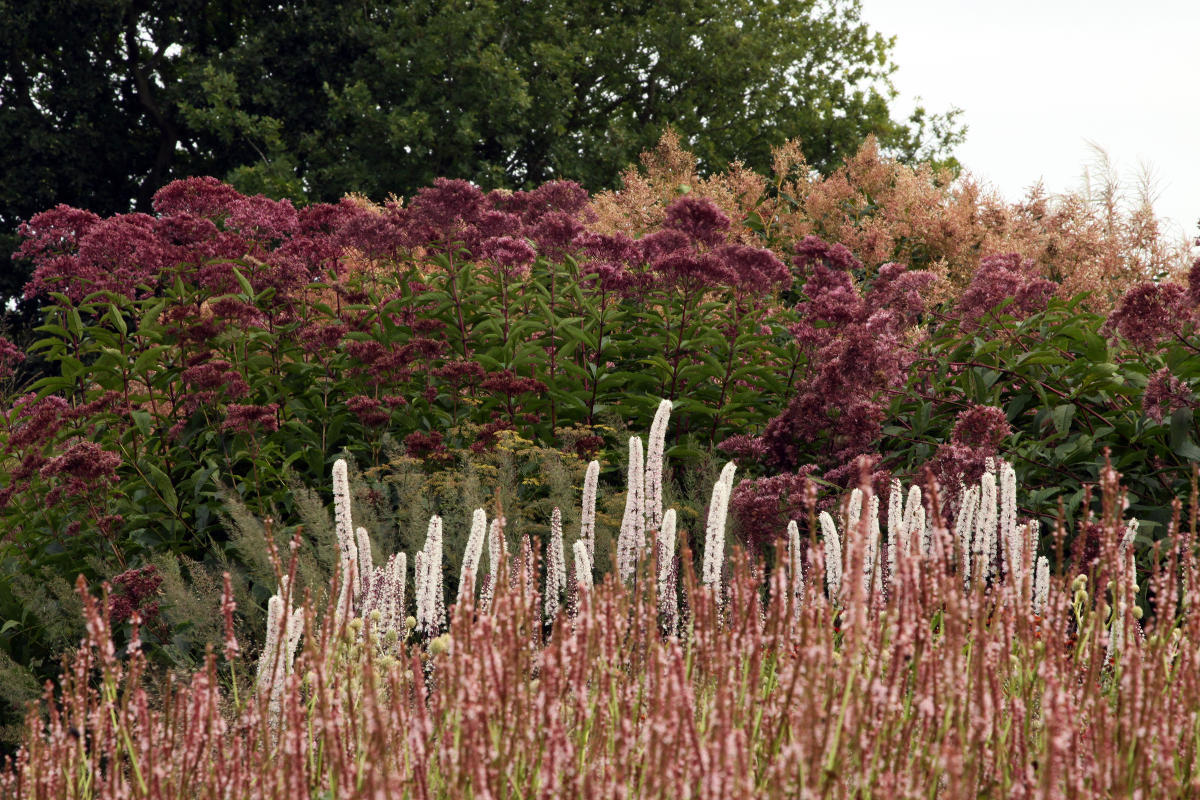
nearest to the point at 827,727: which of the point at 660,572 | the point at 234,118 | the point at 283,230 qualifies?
the point at 660,572

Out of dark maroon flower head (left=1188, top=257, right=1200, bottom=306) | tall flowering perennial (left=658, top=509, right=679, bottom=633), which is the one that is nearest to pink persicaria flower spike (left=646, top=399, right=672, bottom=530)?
tall flowering perennial (left=658, top=509, right=679, bottom=633)

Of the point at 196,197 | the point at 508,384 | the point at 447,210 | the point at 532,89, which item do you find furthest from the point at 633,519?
the point at 532,89

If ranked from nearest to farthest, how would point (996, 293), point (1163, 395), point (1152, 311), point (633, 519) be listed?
point (633, 519) < point (1163, 395) < point (1152, 311) < point (996, 293)

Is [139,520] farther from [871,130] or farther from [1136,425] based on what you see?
[871,130]

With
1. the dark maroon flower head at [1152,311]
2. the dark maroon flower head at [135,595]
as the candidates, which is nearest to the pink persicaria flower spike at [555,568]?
the dark maroon flower head at [135,595]

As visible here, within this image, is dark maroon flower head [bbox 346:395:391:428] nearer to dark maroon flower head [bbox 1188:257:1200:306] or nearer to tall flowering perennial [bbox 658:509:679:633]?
tall flowering perennial [bbox 658:509:679:633]

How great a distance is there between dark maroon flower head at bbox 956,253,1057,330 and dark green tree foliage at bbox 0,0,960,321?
14576mm

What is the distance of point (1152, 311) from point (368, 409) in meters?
4.05

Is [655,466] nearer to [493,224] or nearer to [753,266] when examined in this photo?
[753,266]

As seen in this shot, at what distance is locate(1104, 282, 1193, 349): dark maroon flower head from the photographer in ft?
17.0

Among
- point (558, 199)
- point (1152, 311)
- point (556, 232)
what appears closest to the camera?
point (1152, 311)

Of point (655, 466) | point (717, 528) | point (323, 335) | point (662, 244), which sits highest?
point (662, 244)

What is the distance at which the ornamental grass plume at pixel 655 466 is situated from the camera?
3975mm

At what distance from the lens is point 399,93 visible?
2159cm
